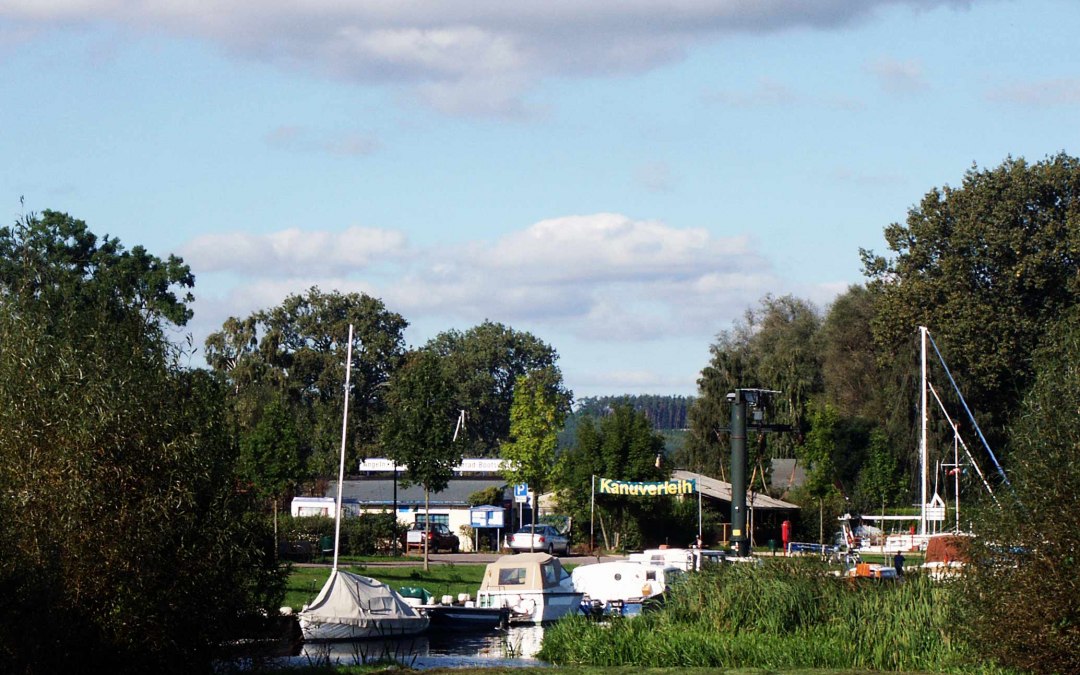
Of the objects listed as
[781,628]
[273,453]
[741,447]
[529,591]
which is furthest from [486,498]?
[781,628]

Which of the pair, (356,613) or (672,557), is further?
(672,557)

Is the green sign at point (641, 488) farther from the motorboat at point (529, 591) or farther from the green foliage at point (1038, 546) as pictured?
the green foliage at point (1038, 546)

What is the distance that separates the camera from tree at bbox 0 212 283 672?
18.9 meters

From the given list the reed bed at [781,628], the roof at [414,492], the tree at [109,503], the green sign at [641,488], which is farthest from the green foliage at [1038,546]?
the roof at [414,492]

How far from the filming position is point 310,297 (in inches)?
4695

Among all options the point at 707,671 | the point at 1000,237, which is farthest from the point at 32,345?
the point at 1000,237

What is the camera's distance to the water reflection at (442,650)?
28.3m

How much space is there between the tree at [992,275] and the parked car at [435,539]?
27.1 meters

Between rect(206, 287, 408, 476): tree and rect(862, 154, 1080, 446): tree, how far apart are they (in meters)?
41.5

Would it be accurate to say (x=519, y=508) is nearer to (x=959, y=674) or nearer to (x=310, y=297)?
(x=959, y=674)

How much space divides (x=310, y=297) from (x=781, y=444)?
4659 cm

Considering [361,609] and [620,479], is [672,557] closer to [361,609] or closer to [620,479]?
[361,609]

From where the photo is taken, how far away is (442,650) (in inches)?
1259

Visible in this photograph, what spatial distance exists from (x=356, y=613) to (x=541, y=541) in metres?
27.1
